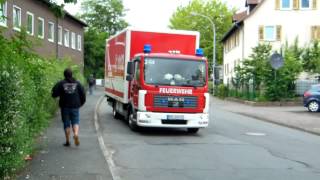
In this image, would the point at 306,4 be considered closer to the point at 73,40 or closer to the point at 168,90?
the point at 73,40

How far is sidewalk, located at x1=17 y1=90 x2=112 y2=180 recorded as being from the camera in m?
9.53

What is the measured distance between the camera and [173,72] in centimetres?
1750

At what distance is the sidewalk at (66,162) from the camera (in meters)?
9.53

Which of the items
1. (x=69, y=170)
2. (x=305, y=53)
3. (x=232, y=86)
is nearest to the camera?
(x=69, y=170)

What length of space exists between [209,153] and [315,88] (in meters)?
20.6

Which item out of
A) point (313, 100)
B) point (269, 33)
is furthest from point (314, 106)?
point (269, 33)

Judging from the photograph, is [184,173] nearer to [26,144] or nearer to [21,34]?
[26,144]

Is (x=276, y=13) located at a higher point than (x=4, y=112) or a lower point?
higher

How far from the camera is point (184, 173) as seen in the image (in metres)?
10.3

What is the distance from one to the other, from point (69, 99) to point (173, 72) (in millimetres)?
4885

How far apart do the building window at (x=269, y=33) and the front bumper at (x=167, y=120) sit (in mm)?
37781

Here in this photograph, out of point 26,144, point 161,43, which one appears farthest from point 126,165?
point 161,43

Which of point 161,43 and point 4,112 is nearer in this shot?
point 4,112

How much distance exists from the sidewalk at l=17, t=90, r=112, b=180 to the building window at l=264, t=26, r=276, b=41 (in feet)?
132
